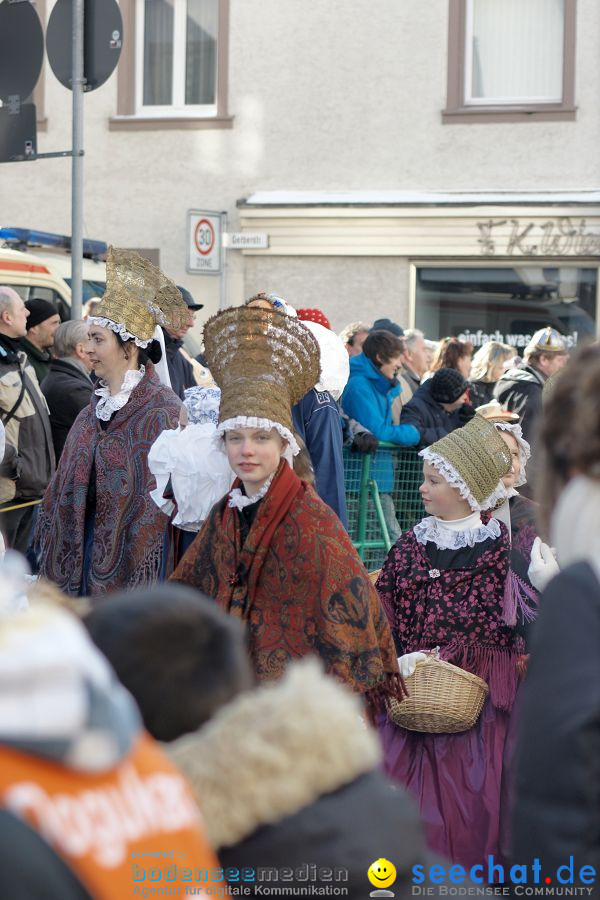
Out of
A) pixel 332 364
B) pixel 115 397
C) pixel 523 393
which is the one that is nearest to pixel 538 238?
pixel 523 393

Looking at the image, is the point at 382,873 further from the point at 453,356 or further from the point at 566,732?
the point at 453,356

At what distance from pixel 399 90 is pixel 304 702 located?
15.3m

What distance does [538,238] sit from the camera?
15.9 m

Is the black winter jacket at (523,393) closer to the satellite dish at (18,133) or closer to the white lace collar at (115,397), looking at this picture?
the satellite dish at (18,133)

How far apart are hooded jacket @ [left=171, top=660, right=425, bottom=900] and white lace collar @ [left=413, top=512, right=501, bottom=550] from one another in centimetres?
349

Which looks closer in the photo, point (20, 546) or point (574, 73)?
point (20, 546)

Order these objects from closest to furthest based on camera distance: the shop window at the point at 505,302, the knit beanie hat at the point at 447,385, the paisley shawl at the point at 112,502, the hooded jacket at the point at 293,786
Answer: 1. the hooded jacket at the point at 293,786
2. the paisley shawl at the point at 112,502
3. the knit beanie hat at the point at 447,385
4. the shop window at the point at 505,302

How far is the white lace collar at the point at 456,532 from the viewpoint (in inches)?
209

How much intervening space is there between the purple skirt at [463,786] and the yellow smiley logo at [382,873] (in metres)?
3.22

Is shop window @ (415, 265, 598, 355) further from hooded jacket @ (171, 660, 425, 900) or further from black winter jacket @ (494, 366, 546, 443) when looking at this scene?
hooded jacket @ (171, 660, 425, 900)

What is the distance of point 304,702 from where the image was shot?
1795mm

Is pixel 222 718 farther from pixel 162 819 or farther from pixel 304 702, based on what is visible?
pixel 162 819

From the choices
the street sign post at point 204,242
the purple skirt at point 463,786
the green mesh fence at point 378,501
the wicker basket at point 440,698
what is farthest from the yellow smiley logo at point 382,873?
the street sign post at point 204,242

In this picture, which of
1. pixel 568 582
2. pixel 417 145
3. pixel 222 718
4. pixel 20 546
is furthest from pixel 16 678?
Result: pixel 417 145
